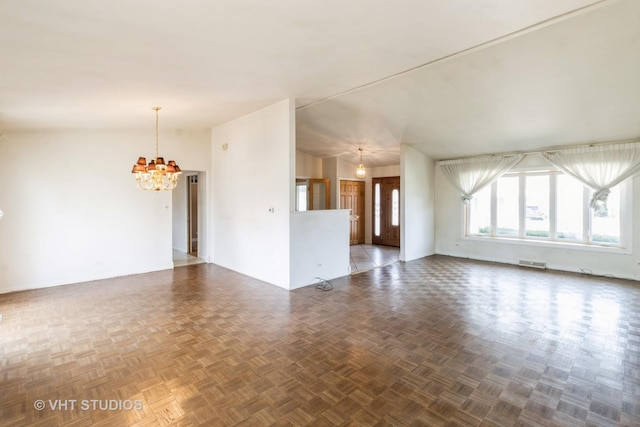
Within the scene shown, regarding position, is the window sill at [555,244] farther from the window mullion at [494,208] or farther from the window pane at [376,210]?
the window pane at [376,210]

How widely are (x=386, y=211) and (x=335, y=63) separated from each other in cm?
671

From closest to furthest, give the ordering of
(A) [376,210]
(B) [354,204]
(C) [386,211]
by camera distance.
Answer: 1. (C) [386,211]
2. (B) [354,204]
3. (A) [376,210]

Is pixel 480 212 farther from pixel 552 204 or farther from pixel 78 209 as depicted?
pixel 78 209

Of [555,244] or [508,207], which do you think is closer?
[555,244]

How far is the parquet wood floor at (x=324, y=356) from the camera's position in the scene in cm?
220

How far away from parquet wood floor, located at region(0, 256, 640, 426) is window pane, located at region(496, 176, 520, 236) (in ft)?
7.56

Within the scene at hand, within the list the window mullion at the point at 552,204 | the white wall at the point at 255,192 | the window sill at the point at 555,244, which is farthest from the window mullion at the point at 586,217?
the white wall at the point at 255,192

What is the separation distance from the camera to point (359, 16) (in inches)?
102

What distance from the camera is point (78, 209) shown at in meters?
5.59

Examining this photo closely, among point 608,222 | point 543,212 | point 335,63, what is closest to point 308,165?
point 335,63

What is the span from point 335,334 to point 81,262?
196 inches

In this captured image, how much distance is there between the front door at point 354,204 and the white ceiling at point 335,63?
3.88 metres

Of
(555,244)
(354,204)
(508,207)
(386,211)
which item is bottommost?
(555,244)

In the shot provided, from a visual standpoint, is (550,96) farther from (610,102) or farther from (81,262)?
(81,262)
